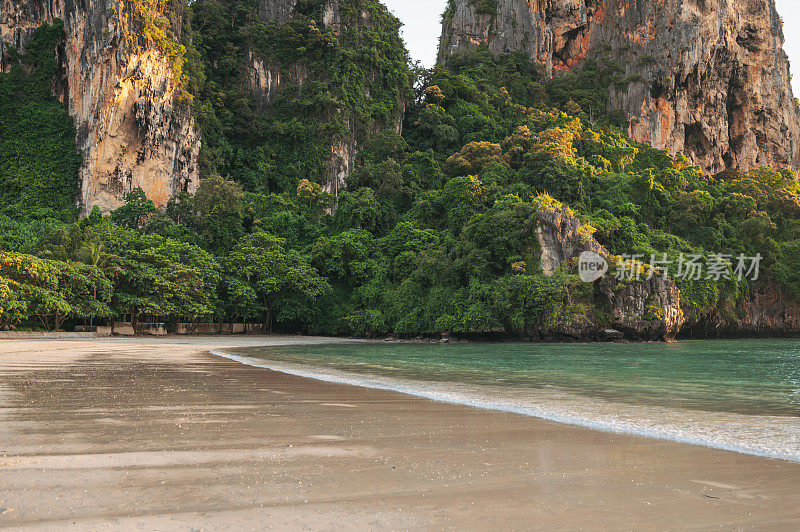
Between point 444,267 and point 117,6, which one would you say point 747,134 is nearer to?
point 444,267

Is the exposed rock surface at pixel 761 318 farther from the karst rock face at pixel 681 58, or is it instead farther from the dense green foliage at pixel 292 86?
the dense green foliage at pixel 292 86

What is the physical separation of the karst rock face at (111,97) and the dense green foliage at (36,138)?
37.6 inches

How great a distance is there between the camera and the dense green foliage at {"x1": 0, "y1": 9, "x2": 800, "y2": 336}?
3431 centimetres

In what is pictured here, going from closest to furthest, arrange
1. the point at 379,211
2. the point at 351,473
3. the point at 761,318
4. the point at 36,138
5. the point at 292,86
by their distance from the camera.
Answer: the point at 351,473 → the point at 36,138 → the point at 761,318 → the point at 379,211 → the point at 292,86

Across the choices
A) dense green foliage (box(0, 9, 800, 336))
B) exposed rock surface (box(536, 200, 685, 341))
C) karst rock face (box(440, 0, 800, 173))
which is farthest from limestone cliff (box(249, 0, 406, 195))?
exposed rock surface (box(536, 200, 685, 341))

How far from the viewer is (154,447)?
3.66m

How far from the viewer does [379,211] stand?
1914 inches

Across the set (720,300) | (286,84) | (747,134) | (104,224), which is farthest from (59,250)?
(747,134)

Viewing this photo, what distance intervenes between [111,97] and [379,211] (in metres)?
22.7

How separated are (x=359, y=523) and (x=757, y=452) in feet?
10.8

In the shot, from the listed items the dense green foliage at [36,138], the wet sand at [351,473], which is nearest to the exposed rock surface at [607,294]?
the wet sand at [351,473]

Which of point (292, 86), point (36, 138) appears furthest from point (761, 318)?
point (36, 138)

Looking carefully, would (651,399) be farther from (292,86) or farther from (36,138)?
(292,86)

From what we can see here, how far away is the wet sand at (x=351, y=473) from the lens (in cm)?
239
